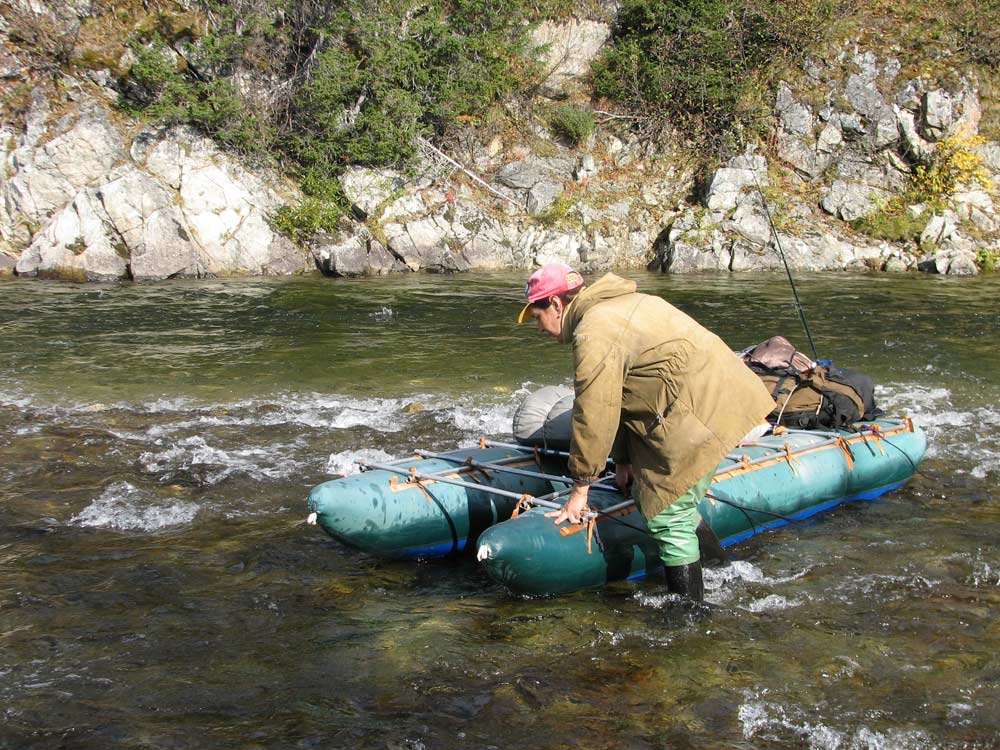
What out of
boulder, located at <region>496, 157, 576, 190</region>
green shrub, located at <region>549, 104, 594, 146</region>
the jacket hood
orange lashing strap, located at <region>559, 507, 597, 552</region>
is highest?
green shrub, located at <region>549, 104, 594, 146</region>

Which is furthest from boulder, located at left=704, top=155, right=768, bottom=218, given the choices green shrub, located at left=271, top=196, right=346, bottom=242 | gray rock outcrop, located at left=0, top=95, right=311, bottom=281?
gray rock outcrop, located at left=0, top=95, right=311, bottom=281

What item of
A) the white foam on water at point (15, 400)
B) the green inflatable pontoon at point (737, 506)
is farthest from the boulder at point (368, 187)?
the green inflatable pontoon at point (737, 506)

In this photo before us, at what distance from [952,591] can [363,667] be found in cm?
344

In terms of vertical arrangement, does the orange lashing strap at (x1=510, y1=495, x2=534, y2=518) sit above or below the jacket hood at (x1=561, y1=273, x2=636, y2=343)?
below

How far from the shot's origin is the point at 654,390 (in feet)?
13.5

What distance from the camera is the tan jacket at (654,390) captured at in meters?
3.93

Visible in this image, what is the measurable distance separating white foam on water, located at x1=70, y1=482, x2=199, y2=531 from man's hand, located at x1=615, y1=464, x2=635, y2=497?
3.07m

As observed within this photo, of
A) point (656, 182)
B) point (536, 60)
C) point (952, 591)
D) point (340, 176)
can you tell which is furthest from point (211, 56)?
point (952, 591)

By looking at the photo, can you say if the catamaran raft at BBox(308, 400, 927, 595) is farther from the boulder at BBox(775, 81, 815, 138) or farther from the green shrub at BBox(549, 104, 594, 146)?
the boulder at BBox(775, 81, 815, 138)

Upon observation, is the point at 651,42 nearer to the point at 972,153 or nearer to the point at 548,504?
the point at 972,153

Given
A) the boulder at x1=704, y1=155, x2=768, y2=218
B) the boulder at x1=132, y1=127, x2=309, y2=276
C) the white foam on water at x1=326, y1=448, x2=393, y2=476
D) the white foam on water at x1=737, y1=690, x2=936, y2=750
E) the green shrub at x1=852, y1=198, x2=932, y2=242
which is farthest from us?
the boulder at x1=704, y1=155, x2=768, y2=218

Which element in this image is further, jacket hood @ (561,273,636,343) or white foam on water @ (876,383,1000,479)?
white foam on water @ (876,383,1000,479)

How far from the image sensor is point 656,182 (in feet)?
81.5

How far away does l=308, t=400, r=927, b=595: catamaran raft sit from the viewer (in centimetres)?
470
